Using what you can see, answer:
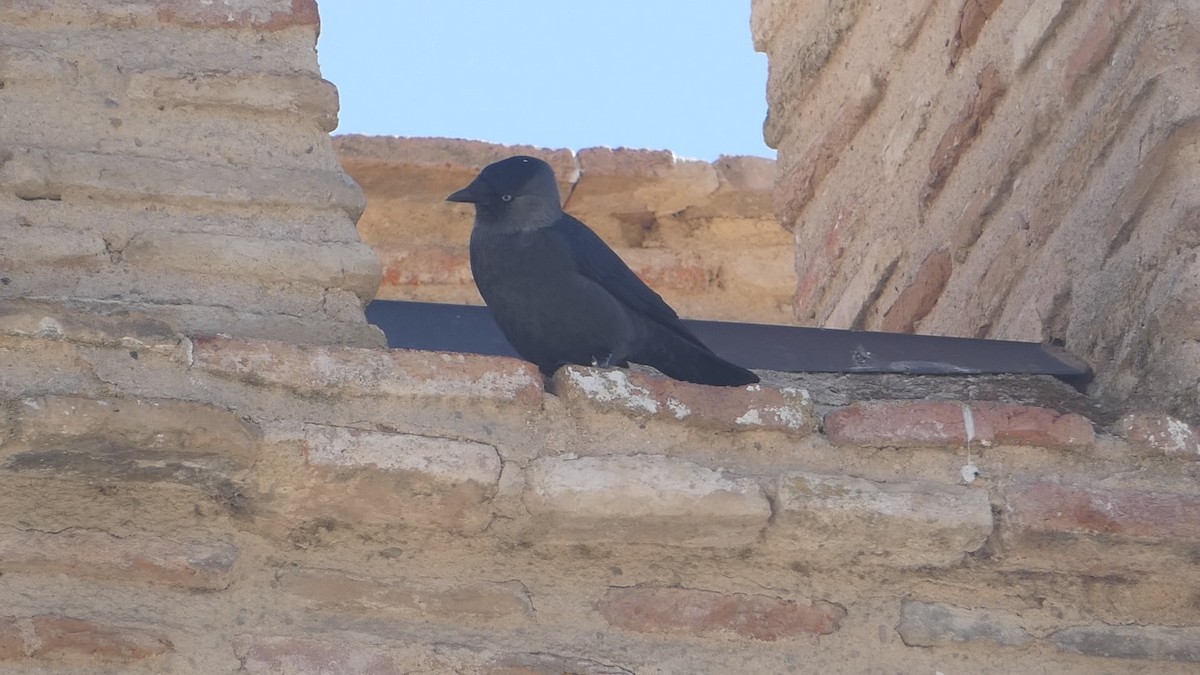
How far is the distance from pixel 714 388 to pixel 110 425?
31.5 inches

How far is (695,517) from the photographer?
91.4 inches

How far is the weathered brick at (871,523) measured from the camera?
236 cm

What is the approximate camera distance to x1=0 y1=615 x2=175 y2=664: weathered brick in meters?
2.07

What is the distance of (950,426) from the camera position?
8.18 ft

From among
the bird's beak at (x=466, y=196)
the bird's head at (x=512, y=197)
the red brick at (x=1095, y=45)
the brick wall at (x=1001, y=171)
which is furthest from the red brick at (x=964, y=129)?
the bird's beak at (x=466, y=196)

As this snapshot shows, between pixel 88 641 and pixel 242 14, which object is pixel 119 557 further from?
pixel 242 14

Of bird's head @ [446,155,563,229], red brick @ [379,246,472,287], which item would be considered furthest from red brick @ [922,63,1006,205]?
red brick @ [379,246,472,287]

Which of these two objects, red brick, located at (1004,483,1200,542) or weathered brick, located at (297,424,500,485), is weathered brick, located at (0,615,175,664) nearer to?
weathered brick, located at (297,424,500,485)

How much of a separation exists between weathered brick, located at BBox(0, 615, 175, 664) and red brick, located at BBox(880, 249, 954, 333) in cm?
203

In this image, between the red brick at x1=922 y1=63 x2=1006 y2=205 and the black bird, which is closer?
the black bird

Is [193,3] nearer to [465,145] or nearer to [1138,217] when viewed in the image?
[1138,217]

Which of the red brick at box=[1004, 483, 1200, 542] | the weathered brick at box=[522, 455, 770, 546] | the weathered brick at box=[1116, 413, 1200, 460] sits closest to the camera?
the weathered brick at box=[522, 455, 770, 546]

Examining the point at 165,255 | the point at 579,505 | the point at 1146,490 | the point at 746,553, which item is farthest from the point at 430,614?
the point at 1146,490

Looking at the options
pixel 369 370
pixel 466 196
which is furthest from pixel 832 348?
pixel 369 370
